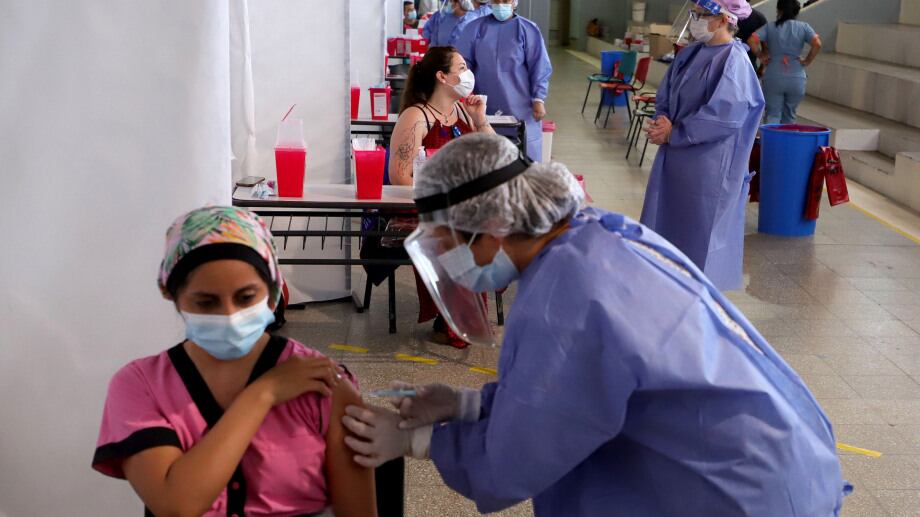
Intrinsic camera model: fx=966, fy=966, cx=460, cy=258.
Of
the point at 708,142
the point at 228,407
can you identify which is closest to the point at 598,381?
the point at 228,407

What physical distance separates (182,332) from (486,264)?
0.78 meters

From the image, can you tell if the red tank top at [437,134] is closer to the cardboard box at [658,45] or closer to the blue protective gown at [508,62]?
the blue protective gown at [508,62]

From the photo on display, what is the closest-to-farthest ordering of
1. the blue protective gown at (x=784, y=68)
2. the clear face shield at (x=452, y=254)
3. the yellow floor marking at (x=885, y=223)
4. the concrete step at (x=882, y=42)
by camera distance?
the clear face shield at (x=452, y=254) < the yellow floor marking at (x=885, y=223) < the blue protective gown at (x=784, y=68) < the concrete step at (x=882, y=42)

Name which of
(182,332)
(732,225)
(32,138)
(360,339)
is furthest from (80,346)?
(732,225)

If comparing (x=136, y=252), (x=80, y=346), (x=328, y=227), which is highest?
(x=136, y=252)

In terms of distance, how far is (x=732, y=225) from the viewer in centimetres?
474

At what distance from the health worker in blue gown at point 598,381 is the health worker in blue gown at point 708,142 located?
2887 millimetres

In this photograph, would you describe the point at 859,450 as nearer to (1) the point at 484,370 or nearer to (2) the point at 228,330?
(1) the point at 484,370

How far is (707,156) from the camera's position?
180 inches

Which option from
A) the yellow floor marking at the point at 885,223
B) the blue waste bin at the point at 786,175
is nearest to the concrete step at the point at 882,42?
the yellow floor marking at the point at 885,223

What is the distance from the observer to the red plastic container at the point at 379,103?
5.54 metres

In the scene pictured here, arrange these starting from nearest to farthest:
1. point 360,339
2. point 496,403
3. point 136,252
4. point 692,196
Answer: point 496,403, point 136,252, point 360,339, point 692,196

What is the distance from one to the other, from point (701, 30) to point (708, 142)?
52 centimetres

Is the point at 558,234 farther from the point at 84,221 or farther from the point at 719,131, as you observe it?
the point at 719,131
